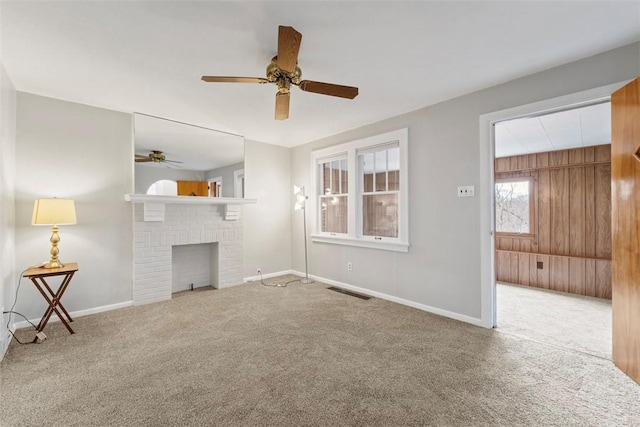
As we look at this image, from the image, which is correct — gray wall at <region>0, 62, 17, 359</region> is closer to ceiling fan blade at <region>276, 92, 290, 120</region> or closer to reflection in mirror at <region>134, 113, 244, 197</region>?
reflection in mirror at <region>134, 113, 244, 197</region>

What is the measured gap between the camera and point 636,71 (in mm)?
2150

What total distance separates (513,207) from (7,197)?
7.08 meters

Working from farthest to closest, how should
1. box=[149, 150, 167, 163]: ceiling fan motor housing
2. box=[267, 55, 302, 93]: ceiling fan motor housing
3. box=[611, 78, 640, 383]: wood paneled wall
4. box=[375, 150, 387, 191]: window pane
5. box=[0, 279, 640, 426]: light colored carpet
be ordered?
1. box=[375, 150, 387, 191]: window pane
2. box=[149, 150, 167, 163]: ceiling fan motor housing
3. box=[267, 55, 302, 93]: ceiling fan motor housing
4. box=[611, 78, 640, 383]: wood paneled wall
5. box=[0, 279, 640, 426]: light colored carpet

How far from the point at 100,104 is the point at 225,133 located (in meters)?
1.59

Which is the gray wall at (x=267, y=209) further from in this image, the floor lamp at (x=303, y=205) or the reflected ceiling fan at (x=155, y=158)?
the reflected ceiling fan at (x=155, y=158)

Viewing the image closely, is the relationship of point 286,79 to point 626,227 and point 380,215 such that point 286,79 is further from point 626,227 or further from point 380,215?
point 626,227

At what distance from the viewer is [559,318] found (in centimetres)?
323

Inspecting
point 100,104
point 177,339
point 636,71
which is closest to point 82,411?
point 177,339

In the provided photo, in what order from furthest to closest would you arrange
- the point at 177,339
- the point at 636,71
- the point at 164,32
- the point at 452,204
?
1. the point at 452,204
2. the point at 177,339
3. the point at 636,71
4. the point at 164,32

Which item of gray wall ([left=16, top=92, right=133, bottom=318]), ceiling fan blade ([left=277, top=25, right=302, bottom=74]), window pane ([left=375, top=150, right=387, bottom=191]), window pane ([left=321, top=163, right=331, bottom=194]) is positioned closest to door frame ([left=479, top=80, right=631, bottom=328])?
window pane ([left=375, top=150, right=387, bottom=191])

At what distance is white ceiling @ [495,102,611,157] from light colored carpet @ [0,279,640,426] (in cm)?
241

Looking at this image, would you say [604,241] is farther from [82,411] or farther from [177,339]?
[82,411]

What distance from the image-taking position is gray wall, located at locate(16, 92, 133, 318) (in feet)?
9.73

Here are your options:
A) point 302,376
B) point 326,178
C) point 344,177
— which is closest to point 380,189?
point 344,177
